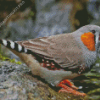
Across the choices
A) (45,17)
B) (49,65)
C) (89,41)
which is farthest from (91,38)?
(45,17)

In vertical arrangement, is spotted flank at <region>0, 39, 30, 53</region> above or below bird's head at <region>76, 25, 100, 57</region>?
above

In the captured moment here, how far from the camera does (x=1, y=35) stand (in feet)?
30.0

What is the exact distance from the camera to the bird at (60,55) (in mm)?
3518

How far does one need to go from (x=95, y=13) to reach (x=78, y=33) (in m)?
6.04

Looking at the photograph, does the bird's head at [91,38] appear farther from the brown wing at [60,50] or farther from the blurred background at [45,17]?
the blurred background at [45,17]

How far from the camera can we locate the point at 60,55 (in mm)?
3576

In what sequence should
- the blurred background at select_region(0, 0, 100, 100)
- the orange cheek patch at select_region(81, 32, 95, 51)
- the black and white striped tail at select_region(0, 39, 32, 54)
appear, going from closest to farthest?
the black and white striped tail at select_region(0, 39, 32, 54)
the orange cheek patch at select_region(81, 32, 95, 51)
the blurred background at select_region(0, 0, 100, 100)

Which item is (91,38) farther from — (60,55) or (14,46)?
(14,46)

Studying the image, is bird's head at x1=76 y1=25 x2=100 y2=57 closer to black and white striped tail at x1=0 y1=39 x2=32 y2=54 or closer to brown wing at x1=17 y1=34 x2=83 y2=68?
brown wing at x1=17 y1=34 x2=83 y2=68

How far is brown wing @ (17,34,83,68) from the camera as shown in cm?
353

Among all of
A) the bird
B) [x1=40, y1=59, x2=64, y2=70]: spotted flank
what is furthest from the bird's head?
[x1=40, y1=59, x2=64, y2=70]: spotted flank

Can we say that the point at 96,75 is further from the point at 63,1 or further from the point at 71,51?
the point at 63,1

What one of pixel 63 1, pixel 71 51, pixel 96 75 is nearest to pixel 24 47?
pixel 71 51

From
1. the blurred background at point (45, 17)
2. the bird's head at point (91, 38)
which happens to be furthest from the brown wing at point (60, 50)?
the blurred background at point (45, 17)
